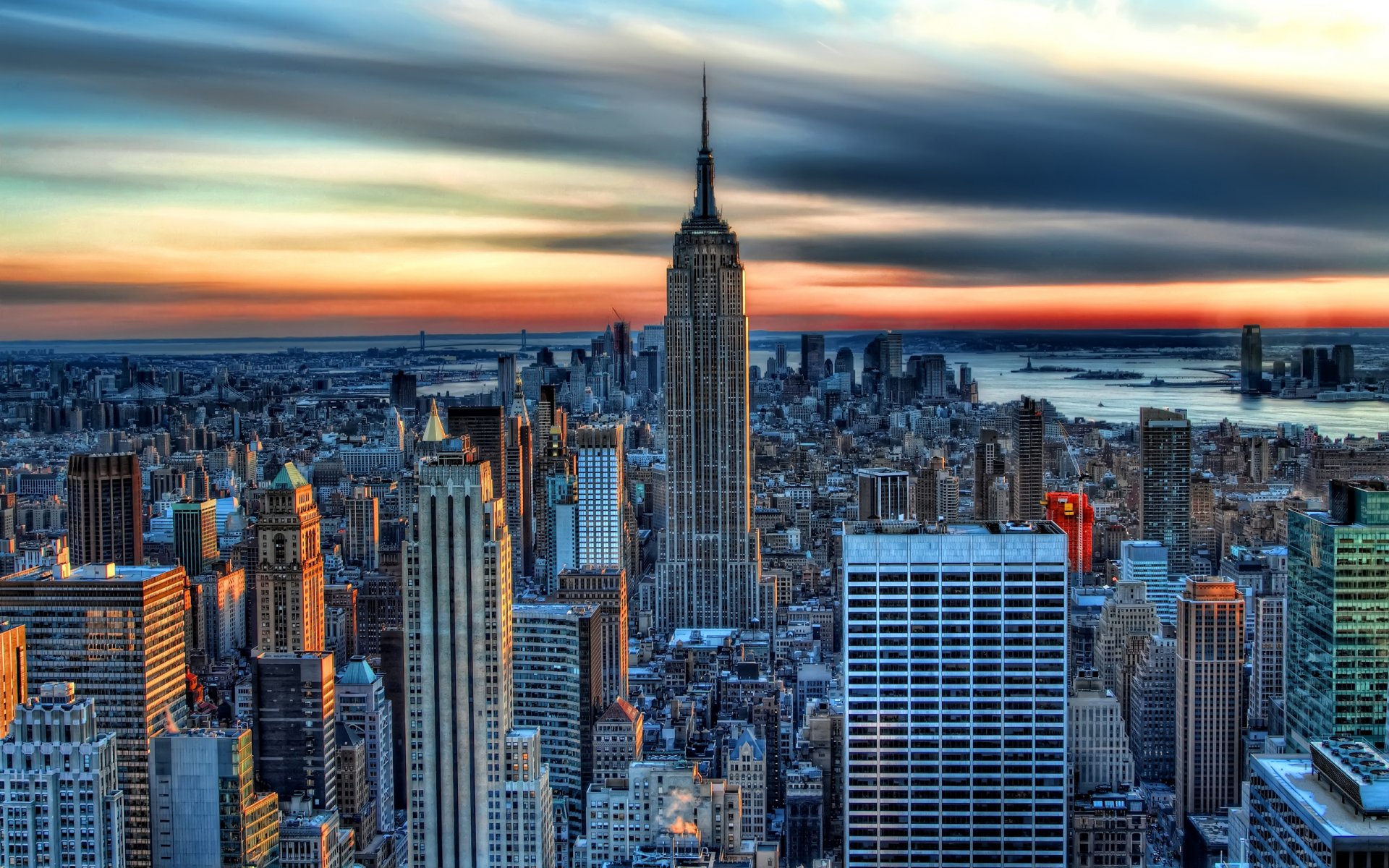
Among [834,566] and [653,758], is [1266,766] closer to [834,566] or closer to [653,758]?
[653,758]

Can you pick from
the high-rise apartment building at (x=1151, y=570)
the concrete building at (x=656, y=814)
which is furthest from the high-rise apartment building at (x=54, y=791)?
the high-rise apartment building at (x=1151, y=570)

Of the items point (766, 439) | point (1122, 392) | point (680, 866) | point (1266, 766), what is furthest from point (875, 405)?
point (1266, 766)

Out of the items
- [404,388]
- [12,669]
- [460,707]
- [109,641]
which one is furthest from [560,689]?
[12,669]

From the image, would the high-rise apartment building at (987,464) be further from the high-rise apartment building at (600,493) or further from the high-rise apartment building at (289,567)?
the high-rise apartment building at (289,567)

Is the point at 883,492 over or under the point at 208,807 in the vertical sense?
over

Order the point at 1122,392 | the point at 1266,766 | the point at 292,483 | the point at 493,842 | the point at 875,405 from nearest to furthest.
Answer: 1. the point at 1266,766
2. the point at 493,842
3. the point at 1122,392
4. the point at 292,483
5. the point at 875,405

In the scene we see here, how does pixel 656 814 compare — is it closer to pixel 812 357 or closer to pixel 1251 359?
pixel 1251 359
